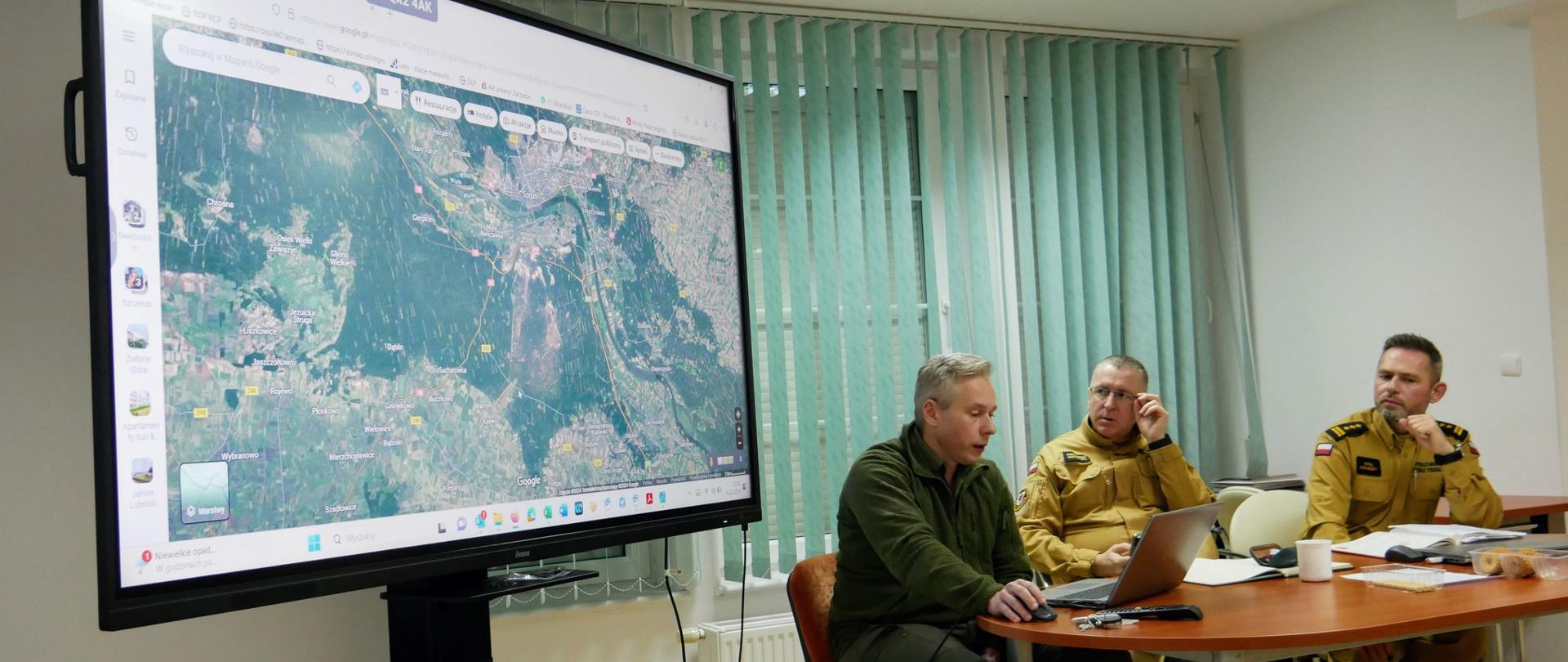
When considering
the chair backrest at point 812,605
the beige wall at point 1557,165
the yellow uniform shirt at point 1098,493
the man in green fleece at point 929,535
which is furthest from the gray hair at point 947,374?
the beige wall at point 1557,165

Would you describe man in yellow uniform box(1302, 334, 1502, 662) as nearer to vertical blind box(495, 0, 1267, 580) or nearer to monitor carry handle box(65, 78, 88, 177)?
vertical blind box(495, 0, 1267, 580)

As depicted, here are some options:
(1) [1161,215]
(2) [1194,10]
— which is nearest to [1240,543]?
(1) [1161,215]

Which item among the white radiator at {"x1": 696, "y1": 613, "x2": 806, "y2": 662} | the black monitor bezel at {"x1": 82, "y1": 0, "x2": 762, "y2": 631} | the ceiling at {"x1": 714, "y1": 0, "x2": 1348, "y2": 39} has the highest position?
the ceiling at {"x1": 714, "y1": 0, "x2": 1348, "y2": 39}

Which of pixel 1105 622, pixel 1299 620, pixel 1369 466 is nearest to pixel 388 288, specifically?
pixel 1105 622

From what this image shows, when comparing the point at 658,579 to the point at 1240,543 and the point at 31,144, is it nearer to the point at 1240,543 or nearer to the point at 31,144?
the point at 1240,543

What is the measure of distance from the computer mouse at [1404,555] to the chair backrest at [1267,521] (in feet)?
3.52

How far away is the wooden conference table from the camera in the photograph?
200cm

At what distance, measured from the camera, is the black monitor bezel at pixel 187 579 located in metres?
1.72

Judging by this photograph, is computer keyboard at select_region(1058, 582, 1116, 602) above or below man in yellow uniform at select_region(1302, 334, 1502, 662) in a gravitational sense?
below

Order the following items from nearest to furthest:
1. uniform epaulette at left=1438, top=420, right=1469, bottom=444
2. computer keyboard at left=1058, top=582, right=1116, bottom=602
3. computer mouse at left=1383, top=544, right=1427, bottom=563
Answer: computer keyboard at left=1058, top=582, right=1116, bottom=602 < computer mouse at left=1383, top=544, right=1427, bottom=563 < uniform epaulette at left=1438, top=420, right=1469, bottom=444

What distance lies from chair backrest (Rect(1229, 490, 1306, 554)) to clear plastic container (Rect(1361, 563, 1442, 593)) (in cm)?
117

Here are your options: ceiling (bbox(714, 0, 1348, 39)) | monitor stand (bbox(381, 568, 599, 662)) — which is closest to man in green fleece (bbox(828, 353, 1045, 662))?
monitor stand (bbox(381, 568, 599, 662))

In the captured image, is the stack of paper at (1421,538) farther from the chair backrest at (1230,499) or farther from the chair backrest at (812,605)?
the chair backrest at (812,605)

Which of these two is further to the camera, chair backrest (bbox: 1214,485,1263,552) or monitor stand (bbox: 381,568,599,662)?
chair backrest (bbox: 1214,485,1263,552)
